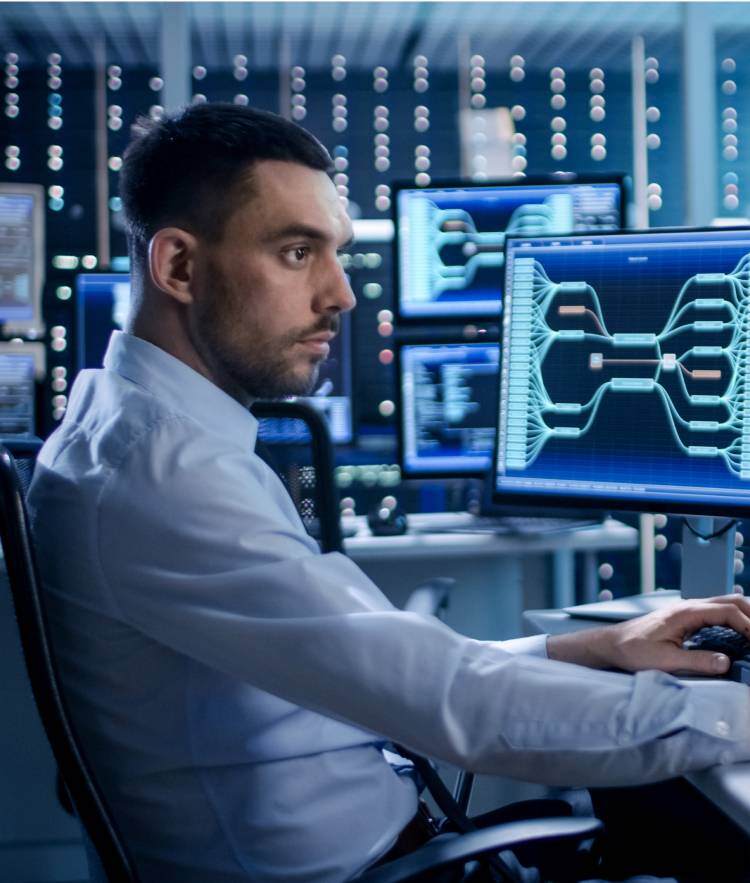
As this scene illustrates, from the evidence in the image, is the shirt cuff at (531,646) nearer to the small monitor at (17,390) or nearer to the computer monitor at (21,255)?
the small monitor at (17,390)

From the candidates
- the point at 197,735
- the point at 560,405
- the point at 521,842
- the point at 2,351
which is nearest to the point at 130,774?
the point at 197,735

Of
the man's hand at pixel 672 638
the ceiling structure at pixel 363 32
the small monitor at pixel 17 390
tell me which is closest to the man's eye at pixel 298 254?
the man's hand at pixel 672 638

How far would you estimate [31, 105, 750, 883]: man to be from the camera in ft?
2.50

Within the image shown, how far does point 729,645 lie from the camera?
104cm

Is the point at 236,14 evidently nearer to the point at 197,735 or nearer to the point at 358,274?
the point at 358,274

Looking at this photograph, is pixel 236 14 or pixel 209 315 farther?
pixel 236 14

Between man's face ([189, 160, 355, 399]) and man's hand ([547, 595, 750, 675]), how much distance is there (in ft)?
1.43

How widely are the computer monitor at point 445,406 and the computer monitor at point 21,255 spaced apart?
3.20 feet

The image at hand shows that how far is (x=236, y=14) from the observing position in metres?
5.38

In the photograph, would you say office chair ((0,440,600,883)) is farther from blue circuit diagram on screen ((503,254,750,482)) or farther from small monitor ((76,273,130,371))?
small monitor ((76,273,130,371))

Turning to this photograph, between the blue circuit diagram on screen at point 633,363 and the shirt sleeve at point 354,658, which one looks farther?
the blue circuit diagram on screen at point 633,363

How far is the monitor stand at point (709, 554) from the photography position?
4.54ft

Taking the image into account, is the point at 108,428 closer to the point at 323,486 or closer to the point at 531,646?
the point at 531,646

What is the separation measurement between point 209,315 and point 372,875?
53 centimetres
